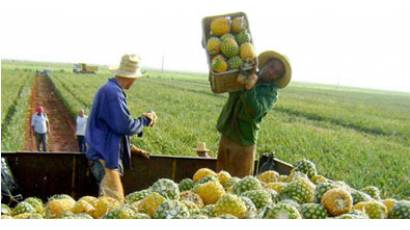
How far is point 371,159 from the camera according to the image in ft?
44.8

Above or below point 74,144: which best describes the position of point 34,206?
above

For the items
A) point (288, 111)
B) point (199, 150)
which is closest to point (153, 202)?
point (199, 150)

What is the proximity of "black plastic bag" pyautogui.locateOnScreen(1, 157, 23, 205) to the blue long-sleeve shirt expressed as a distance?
0.53 meters

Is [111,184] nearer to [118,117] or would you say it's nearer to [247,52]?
[118,117]

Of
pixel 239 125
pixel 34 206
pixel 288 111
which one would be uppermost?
pixel 239 125

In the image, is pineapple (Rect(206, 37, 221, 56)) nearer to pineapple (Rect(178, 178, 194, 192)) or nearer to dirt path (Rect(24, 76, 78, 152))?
pineapple (Rect(178, 178, 194, 192))

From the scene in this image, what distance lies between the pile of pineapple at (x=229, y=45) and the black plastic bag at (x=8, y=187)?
4.84 ft

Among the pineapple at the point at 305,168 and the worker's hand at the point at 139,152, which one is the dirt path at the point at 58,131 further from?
the pineapple at the point at 305,168

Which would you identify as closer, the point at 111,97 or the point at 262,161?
the point at 111,97

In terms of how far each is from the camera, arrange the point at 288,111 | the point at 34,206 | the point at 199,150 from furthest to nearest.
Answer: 1. the point at 288,111
2. the point at 199,150
3. the point at 34,206

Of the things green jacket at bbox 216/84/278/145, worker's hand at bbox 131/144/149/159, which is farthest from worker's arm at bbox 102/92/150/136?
green jacket at bbox 216/84/278/145

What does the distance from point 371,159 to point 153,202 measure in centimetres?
1112

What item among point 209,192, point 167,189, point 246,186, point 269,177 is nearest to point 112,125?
point 167,189

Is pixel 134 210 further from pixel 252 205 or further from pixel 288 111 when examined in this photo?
pixel 288 111
